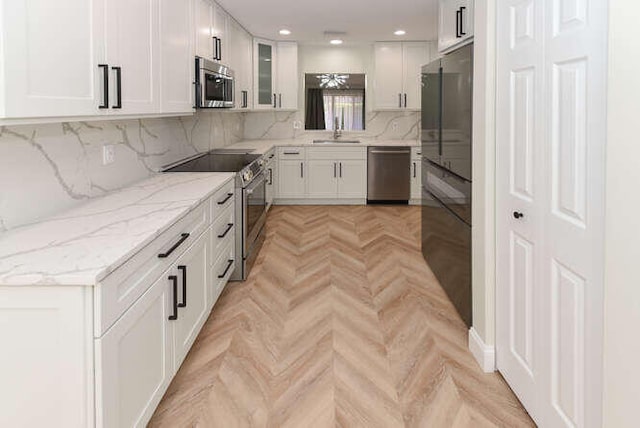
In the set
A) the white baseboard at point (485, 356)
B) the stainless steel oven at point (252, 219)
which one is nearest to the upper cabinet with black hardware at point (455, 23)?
the white baseboard at point (485, 356)

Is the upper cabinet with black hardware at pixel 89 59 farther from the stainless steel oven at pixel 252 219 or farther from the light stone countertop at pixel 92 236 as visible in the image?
the stainless steel oven at pixel 252 219

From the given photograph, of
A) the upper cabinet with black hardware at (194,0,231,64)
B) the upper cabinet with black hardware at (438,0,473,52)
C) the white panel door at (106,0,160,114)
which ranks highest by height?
the upper cabinet with black hardware at (194,0,231,64)

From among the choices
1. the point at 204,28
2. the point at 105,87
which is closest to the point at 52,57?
the point at 105,87

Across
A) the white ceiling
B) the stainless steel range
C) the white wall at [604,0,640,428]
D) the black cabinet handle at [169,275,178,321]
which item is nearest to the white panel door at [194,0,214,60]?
the white ceiling

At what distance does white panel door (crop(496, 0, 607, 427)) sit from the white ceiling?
9.87ft

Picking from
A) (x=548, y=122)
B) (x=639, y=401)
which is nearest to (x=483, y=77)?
(x=548, y=122)

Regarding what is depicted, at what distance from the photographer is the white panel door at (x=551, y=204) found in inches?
68.4

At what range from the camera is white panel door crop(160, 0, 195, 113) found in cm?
335

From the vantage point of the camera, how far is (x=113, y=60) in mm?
2500

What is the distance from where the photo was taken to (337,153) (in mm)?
7871

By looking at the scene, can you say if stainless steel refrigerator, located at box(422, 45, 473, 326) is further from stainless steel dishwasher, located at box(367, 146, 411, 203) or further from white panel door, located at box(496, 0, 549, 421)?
stainless steel dishwasher, located at box(367, 146, 411, 203)

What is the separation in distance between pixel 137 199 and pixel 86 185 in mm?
267

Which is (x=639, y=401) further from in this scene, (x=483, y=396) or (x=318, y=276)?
(x=318, y=276)

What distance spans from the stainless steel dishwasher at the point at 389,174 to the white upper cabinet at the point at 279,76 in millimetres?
1426
